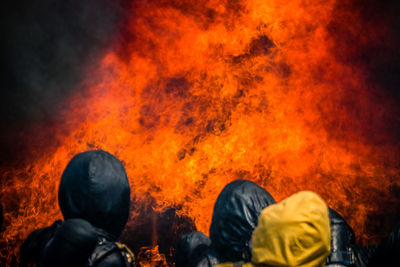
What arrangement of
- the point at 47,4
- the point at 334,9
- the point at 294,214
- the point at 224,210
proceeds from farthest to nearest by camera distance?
the point at 334,9
the point at 47,4
the point at 224,210
the point at 294,214

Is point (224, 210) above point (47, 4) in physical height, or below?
below

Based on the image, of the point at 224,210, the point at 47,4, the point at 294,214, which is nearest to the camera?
the point at 294,214

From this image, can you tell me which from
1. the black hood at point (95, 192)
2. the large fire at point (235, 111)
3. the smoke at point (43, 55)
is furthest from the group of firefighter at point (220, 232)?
the smoke at point (43, 55)

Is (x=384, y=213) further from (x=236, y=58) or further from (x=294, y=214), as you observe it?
(x=294, y=214)

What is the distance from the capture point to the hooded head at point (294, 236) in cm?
165

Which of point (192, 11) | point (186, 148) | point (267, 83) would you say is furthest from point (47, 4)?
point (267, 83)

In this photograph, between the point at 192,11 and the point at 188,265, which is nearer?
the point at 188,265

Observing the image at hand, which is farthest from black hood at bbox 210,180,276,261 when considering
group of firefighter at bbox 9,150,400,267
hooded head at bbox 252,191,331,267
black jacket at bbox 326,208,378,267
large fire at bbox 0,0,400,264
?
large fire at bbox 0,0,400,264

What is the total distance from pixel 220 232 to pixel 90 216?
1.10 meters

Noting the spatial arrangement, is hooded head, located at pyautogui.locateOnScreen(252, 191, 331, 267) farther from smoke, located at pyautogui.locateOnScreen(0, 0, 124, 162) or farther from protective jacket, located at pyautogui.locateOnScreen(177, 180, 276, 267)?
smoke, located at pyautogui.locateOnScreen(0, 0, 124, 162)

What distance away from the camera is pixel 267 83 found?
690 cm

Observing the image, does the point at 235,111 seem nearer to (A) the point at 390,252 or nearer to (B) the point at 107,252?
(A) the point at 390,252

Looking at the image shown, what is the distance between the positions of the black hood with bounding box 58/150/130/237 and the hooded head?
121cm

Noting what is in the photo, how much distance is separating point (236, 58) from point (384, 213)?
15.9ft
